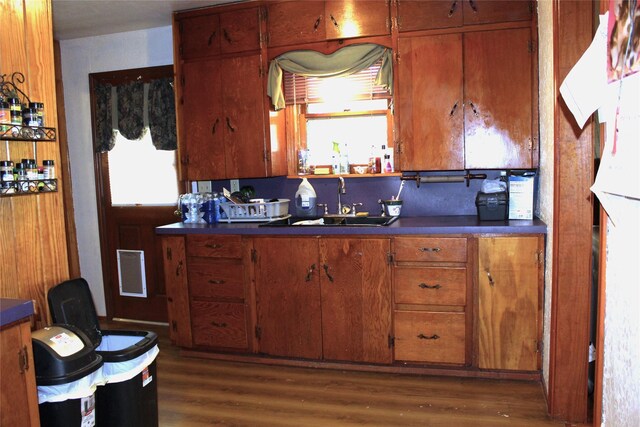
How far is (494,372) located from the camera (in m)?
2.81

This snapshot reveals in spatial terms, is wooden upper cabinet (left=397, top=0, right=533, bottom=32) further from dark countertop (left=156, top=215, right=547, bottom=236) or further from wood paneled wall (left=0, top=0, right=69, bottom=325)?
wood paneled wall (left=0, top=0, right=69, bottom=325)

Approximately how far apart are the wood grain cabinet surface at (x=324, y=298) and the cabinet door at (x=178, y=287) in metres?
0.54

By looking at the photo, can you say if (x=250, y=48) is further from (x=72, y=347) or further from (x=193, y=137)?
(x=72, y=347)

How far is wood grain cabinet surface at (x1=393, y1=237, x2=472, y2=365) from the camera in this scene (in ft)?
9.16

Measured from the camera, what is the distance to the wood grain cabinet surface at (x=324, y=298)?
2.92 meters

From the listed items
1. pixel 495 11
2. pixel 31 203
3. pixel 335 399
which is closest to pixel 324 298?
pixel 335 399

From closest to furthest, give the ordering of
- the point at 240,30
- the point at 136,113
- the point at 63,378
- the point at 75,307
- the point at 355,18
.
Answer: the point at 63,378 < the point at 75,307 < the point at 355,18 < the point at 240,30 < the point at 136,113

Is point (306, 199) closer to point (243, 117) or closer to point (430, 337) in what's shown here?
point (243, 117)

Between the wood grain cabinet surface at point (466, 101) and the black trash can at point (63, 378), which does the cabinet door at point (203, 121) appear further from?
the black trash can at point (63, 378)

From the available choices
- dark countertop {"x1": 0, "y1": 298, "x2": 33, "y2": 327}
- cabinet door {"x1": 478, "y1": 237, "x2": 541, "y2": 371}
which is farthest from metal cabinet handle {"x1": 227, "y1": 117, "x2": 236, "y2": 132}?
dark countertop {"x1": 0, "y1": 298, "x2": 33, "y2": 327}

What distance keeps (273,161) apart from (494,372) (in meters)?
1.98

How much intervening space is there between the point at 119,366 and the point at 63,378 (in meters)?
0.32

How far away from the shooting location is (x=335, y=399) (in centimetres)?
267

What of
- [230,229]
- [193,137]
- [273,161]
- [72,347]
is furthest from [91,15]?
[72,347]
